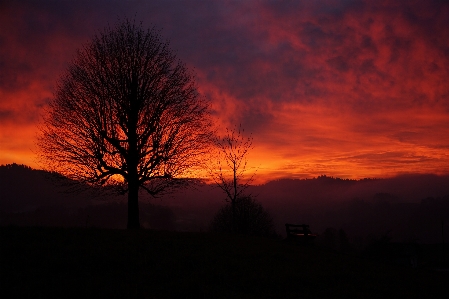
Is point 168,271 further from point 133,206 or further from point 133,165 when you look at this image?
point 133,165

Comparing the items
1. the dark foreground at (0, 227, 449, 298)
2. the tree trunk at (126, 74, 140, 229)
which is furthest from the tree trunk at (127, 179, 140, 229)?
the dark foreground at (0, 227, 449, 298)

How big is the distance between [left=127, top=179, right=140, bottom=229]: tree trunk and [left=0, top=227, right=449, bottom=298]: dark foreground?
7128 mm

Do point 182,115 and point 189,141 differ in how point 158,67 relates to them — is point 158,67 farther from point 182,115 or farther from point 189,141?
point 189,141

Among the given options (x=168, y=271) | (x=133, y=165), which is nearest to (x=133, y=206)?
(x=133, y=165)

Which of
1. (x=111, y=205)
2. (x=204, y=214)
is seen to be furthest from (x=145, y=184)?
(x=204, y=214)

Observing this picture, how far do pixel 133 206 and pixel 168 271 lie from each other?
14.2m

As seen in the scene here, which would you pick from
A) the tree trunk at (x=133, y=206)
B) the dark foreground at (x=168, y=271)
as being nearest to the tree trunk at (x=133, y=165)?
the tree trunk at (x=133, y=206)

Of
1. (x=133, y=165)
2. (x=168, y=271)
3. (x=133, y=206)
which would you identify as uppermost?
(x=133, y=165)

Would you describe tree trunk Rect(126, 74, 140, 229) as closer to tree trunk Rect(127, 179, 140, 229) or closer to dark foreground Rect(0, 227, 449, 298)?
tree trunk Rect(127, 179, 140, 229)

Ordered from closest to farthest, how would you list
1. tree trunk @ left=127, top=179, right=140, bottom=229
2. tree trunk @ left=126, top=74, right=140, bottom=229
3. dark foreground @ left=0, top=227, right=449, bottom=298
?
1. dark foreground @ left=0, top=227, right=449, bottom=298
2. tree trunk @ left=127, top=179, right=140, bottom=229
3. tree trunk @ left=126, top=74, right=140, bottom=229

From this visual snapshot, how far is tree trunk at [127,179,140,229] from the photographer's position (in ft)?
90.0

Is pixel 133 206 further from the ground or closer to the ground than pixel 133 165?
closer to the ground

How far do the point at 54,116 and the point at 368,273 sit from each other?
2372cm

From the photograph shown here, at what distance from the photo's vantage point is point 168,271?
14.2m
